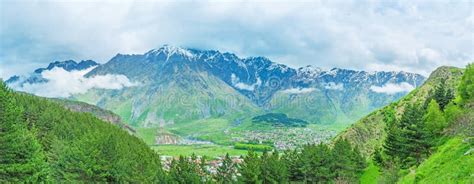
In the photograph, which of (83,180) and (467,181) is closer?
(467,181)

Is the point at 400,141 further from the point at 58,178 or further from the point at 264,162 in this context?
the point at 58,178

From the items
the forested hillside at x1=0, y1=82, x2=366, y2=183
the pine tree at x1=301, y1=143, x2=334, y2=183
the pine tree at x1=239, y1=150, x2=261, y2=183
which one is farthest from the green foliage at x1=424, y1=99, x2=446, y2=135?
the pine tree at x1=239, y1=150, x2=261, y2=183

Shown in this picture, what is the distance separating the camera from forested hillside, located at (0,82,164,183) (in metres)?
54.4

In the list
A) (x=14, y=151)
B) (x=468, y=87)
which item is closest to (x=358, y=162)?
(x=468, y=87)

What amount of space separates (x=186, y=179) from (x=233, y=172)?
12.8 m

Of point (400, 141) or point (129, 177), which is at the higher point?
point (400, 141)

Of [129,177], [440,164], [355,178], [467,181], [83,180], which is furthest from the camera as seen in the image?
[355,178]

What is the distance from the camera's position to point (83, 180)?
73250 millimetres

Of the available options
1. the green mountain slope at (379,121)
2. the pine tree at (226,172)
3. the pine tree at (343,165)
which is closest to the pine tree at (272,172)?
the pine tree at (226,172)

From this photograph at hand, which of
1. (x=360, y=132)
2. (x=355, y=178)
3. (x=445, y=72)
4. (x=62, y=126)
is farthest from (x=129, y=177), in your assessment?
(x=445, y=72)

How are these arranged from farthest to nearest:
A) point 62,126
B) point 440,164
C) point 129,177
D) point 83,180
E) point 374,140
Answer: point 374,140 < point 62,126 < point 129,177 < point 83,180 < point 440,164

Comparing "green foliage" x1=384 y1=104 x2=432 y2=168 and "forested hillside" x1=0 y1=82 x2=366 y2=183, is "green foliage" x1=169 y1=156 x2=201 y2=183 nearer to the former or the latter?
"forested hillside" x1=0 y1=82 x2=366 y2=183

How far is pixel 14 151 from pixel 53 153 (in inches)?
1280

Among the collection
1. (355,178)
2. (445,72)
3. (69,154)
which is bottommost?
(355,178)
